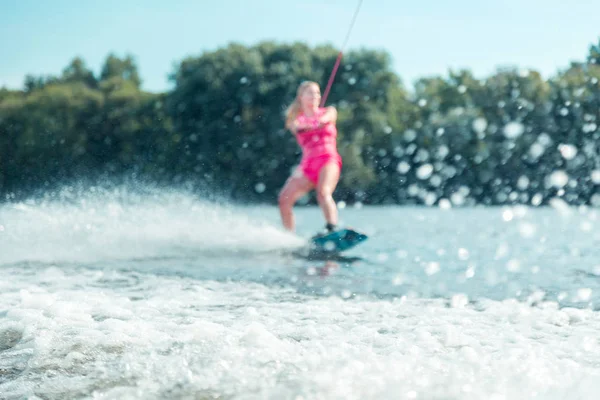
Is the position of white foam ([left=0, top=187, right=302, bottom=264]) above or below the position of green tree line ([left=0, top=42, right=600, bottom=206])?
below

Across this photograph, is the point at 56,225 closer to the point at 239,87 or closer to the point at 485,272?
the point at 485,272

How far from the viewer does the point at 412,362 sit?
8.68ft

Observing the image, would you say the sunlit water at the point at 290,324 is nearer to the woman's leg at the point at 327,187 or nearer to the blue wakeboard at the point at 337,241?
the blue wakeboard at the point at 337,241

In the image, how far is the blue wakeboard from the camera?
7.13 metres

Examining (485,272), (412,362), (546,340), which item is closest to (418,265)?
(485,272)

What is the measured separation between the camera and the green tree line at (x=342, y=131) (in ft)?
107

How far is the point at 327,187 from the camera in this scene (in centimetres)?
790

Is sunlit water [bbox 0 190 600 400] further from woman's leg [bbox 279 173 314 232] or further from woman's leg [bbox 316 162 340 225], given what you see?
woman's leg [bbox 279 173 314 232]

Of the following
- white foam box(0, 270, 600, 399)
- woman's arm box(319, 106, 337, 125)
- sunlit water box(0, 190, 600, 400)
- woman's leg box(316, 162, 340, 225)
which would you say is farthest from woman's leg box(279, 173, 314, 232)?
white foam box(0, 270, 600, 399)

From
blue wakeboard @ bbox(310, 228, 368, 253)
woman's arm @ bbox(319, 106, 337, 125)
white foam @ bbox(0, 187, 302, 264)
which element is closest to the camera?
white foam @ bbox(0, 187, 302, 264)

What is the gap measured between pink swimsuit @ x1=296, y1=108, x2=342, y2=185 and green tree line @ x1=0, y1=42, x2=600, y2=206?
2140 cm

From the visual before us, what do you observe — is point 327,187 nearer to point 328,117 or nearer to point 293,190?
point 293,190

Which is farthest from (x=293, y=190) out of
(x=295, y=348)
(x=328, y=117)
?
(x=295, y=348)

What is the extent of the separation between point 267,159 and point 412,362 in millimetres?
36247
